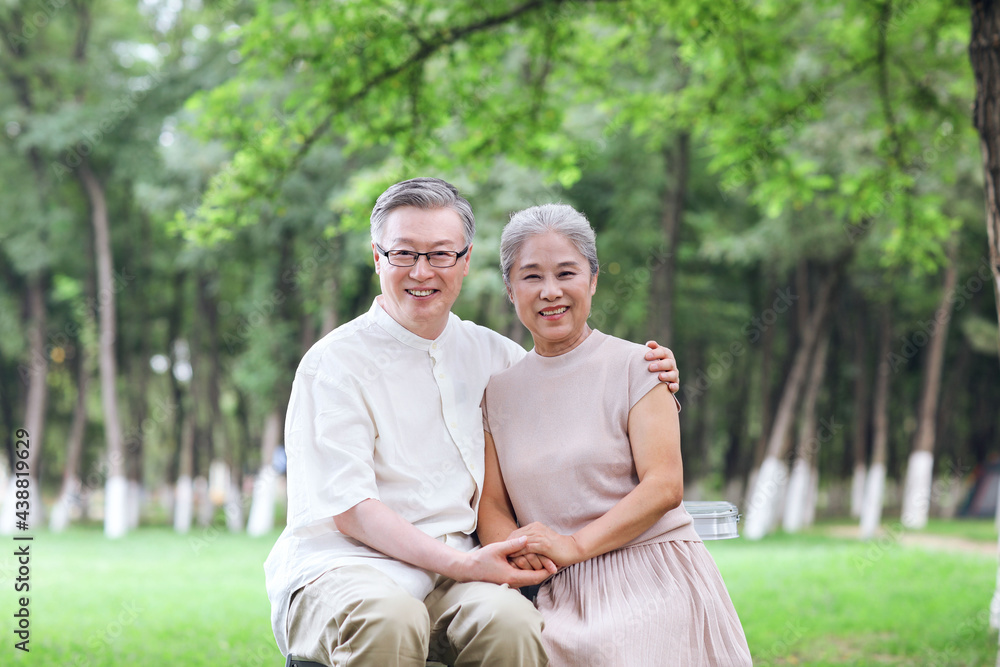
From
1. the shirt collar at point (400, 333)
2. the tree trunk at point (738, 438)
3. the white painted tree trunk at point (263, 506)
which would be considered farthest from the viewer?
the tree trunk at point (738, 438)

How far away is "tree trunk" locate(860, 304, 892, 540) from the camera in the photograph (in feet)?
58.0

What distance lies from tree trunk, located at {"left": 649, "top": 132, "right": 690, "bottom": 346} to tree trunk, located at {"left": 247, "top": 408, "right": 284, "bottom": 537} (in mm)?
8900

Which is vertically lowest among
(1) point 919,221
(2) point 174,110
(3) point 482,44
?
(1) point 919,221

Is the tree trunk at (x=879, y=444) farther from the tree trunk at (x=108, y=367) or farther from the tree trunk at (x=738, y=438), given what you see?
the tree trunk at (x=108, y=367)

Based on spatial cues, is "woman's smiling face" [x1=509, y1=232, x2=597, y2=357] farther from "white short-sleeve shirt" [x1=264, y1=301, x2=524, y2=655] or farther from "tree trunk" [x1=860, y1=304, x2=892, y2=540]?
"tree trunk" [x1=860, y1=304, x2=892, y2=540]

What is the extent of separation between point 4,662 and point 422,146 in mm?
4476

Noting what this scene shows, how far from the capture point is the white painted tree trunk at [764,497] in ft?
55.8

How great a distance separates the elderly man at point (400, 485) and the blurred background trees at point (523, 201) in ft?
11.7

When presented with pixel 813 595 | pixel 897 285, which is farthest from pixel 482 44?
pixel 897 285

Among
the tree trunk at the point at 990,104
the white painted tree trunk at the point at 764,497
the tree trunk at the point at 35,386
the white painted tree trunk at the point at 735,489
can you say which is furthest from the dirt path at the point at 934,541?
the tree trunk at the point at 35,386

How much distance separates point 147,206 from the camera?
58.3ft

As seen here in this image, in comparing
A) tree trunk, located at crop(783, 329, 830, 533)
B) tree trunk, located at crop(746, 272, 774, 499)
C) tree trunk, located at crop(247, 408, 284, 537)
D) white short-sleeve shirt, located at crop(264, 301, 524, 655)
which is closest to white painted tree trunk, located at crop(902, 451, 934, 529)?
tree trunk, located at crop(783, 329, 830, 533)

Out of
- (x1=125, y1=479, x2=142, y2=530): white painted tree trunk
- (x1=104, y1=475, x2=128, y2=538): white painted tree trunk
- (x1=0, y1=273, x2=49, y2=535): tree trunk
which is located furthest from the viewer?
(x1=125, y1=479, x2=142, y2=530): white painted tree trunk

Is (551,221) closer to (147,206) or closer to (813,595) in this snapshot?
(813,595)
